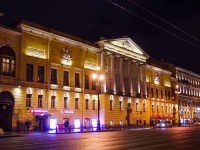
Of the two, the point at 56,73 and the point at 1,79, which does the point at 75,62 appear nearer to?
the point at 56,73

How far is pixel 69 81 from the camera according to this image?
50406 mm

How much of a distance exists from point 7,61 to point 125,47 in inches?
1151

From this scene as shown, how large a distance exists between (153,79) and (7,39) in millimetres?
44057

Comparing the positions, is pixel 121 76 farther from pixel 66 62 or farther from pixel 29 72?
pixel 29 72

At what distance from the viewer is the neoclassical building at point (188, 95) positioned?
297 ft

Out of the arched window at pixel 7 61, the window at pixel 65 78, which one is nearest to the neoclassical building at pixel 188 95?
the window at pixel 65 78

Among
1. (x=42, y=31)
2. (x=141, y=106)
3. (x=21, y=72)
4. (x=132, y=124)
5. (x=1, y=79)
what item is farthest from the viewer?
(x=141, y=106)

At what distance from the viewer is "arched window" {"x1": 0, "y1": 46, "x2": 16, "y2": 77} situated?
4009cm

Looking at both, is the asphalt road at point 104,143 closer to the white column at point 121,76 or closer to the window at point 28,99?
the window at point 28,99

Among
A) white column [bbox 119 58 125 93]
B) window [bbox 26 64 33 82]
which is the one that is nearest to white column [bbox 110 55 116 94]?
white column [bbox 119 58 125 93]

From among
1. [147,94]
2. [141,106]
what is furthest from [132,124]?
[147,94]

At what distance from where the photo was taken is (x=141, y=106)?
6781cm

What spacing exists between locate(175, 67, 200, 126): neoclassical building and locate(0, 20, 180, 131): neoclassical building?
19908 mm

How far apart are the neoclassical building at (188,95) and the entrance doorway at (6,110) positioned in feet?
190
